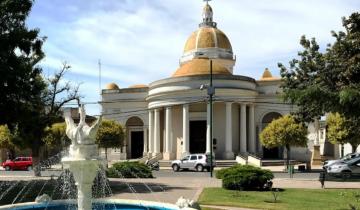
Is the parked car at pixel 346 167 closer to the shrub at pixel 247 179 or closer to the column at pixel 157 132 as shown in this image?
the shrub at pixel 247 179

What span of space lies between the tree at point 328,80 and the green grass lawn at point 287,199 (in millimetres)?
2874

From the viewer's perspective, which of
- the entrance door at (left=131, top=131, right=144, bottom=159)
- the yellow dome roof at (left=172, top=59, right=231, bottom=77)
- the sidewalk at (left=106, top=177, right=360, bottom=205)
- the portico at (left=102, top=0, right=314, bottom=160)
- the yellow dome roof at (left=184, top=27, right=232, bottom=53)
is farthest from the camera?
the yellow dome roof at (left=184, top=27, right=232, bottom=53)

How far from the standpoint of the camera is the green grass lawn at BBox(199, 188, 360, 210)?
766 inches

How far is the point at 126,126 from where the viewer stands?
225 feet

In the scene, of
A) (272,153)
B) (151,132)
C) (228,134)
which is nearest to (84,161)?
(228,134)

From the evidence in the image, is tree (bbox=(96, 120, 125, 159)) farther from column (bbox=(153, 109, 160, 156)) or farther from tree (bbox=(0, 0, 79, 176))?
tree (bbox=(0, 0, 79, 176))

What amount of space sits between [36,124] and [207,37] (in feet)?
144

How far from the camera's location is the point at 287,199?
2170 centimetres

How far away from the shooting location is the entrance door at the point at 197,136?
59875 millimetres

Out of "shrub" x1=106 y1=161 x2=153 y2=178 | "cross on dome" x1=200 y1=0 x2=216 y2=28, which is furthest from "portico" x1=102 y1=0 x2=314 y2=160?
"shrub" x1=106 y1=161 x2=153 y2=178

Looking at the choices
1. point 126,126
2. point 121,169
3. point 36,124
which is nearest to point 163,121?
point 126,126

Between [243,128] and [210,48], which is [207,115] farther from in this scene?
[210,48]

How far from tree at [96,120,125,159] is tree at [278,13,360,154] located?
24.8m

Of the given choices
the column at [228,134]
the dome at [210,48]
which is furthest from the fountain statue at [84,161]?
the dome at [210,48]
